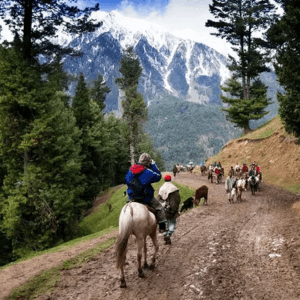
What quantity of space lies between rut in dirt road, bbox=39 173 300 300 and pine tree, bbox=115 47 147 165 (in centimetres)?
2071

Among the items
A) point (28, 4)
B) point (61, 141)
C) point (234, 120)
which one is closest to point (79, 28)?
point (28, 4)

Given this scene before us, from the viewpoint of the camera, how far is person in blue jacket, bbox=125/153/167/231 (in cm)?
598

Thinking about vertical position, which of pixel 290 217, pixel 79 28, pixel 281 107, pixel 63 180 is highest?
pixel 79 28

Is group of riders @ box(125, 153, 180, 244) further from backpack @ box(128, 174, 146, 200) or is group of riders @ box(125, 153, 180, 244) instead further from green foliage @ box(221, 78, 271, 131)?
green foliage @ box(221, 78, 271, 131)

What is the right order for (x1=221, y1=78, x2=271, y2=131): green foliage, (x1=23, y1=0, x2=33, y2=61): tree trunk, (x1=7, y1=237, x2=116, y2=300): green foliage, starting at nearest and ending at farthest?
(x1=7, y1=237, x2=116, y2=300): green foliage < (x1=23, y1=0, x2=33, y2=61): tree trunk < (x1=221, y1=78, x2=271, y2=131): green foliage

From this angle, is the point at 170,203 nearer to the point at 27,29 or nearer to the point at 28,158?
the point at 28,158

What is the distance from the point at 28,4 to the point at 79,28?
258 cm

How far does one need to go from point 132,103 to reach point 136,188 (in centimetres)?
2433

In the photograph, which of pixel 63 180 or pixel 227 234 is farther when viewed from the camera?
pixel 63 180

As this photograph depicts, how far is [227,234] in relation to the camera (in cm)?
896

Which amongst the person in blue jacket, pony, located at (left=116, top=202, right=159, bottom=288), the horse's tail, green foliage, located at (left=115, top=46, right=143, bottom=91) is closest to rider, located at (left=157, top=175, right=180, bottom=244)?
the person in blue jacket

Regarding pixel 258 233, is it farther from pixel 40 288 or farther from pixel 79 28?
pixel 79 28

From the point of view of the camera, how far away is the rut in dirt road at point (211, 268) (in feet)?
17.0

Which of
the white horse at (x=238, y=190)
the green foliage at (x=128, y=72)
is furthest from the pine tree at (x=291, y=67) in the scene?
the green foliage at (x=128, y=72)
